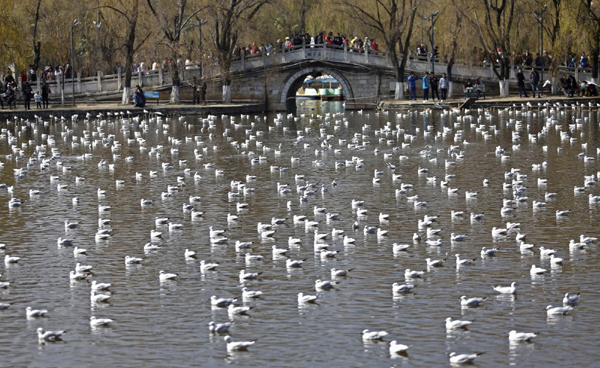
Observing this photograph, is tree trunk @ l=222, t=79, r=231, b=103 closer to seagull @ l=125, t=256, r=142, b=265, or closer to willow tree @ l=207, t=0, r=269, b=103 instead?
willow tree @ l=207, t=0, r=269, b=103

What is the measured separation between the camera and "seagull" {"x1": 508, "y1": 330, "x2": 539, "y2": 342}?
12.7m

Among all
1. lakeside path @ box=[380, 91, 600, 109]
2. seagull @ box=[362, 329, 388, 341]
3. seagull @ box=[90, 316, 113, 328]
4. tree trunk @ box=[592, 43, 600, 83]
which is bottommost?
seagull @ box=[362, 329, 388, 341]

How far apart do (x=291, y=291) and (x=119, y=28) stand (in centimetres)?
4496

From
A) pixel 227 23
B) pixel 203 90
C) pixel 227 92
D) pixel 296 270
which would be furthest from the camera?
pixel 227 92

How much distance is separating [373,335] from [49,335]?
4335mm

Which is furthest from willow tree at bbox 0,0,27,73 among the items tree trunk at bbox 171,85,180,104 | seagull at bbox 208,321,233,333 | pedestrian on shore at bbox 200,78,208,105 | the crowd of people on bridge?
seagull at bbox 208,321,233,333

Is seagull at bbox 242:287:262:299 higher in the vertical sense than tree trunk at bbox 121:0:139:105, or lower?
lower

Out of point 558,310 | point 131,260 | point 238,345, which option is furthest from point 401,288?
point 131,260

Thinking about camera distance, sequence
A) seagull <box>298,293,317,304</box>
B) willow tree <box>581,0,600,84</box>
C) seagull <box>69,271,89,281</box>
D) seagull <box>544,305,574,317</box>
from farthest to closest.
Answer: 1. willow tree <box>581,0,600,84</box>
2. seagull <box>69,271,89,281</box>
3. seagull <box>298,293,317,304</box>
4. seagull <box>544,305,574,317</box>

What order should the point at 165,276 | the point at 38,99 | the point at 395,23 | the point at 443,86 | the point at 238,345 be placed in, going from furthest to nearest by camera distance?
the point at 395,23
the point at 443,86
the point at 38,99
the point at 165,276
the point at 238,345

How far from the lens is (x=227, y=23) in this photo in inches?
2192

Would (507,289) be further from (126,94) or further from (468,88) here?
(126,94)

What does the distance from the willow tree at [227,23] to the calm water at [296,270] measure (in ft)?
76.5

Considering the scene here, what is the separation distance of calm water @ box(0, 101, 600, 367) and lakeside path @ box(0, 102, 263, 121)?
18.0 metres
